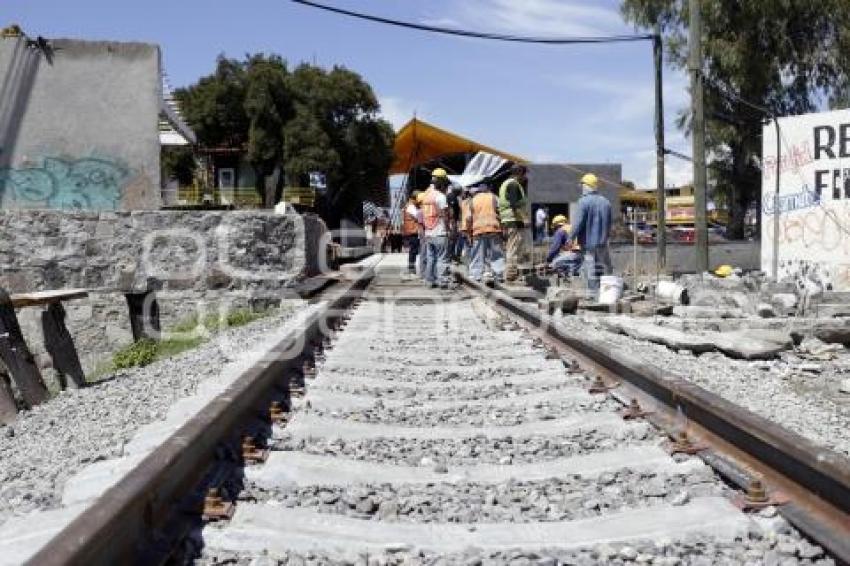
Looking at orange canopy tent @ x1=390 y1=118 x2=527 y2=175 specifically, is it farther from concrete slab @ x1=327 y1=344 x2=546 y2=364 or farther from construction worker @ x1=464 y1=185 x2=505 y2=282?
concrete slab @ x1=327 y1=344 x2=546 y2=364

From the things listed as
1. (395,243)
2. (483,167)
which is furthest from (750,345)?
(395,243)

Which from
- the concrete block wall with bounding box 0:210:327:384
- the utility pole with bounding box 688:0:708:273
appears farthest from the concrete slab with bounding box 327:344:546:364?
the utility pole with bounding box 688:0:708:273

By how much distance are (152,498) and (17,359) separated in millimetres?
5510

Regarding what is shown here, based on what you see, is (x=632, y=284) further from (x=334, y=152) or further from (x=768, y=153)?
(x=334, y=152)

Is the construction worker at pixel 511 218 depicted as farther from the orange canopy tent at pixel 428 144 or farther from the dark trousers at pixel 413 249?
the orange canopy tent at pixel 428 144

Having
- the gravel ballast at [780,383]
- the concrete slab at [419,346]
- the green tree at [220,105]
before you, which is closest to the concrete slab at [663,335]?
the gravel ballast at [780,383]

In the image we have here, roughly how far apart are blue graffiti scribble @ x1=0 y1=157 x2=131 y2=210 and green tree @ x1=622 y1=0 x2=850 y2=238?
20.8 m

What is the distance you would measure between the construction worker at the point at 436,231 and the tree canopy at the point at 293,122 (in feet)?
122

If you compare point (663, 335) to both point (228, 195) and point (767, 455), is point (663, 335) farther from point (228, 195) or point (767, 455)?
point (228, 195)

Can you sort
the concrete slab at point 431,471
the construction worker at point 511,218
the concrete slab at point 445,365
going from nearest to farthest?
the concrete slab at point 431,471
the concrete slab at point 445,365
the construction worker at point 511,218

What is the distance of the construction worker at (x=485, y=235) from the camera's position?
Answer: 14586 millimetres

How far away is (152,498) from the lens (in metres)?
2.87

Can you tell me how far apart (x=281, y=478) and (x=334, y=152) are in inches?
1965

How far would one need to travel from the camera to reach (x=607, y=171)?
129ft
